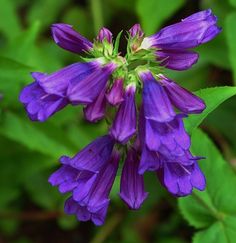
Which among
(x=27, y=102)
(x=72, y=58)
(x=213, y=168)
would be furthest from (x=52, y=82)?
(x=72, y=58)

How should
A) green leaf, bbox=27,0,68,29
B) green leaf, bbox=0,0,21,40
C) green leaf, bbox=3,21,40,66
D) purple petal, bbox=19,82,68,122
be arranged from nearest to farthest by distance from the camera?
purple petal, bbox=19,82,68,122 → green leaf, bbox=3,21,40,66 → green leaf, bbox=0,0,21,40 → green leaf, bbox=27,0,68,29

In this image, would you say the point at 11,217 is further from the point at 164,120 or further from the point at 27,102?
the point at 164,120

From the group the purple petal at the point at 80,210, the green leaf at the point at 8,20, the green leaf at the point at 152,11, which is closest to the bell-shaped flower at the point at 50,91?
the purple petal at the point at 80,210

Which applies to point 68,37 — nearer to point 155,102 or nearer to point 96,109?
point 96,109

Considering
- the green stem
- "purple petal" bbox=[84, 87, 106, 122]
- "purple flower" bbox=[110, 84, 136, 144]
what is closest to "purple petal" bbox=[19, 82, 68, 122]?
"purple petal" bbox=[84, 87, 106, 122]

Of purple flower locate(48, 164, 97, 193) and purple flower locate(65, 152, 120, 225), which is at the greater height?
purple flower locate(48, 164, 97, 193)

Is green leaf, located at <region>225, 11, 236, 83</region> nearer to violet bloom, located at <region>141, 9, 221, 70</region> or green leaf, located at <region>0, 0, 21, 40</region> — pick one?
violet bloom, located at <region>141, 9, 221, 70</region>

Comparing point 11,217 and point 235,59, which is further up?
point 235,59

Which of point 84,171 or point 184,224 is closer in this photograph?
point 84,171
